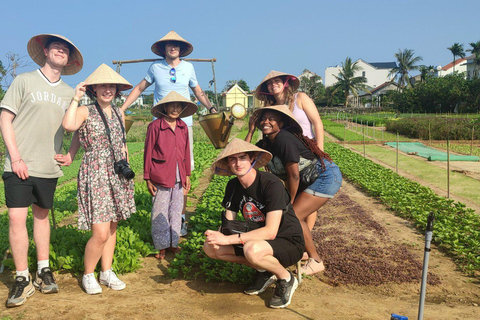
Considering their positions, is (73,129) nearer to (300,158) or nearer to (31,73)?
(31,73)

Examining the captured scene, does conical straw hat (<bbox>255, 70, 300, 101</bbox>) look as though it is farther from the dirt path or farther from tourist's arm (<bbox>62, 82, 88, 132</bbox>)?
the dirt path

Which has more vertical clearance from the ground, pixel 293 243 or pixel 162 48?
pixel 162 48

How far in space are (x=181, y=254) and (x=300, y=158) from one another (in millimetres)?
1505

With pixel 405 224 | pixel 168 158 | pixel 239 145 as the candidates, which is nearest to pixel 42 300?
pixel 168 158

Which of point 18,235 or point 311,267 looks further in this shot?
point 311,267

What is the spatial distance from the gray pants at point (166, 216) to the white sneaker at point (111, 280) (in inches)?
31.2

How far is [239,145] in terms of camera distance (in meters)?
3.39

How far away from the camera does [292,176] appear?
3695 millimetres

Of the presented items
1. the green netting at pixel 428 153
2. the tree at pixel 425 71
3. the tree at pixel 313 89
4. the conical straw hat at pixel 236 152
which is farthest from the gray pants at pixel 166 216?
the tree at pixel 313 89

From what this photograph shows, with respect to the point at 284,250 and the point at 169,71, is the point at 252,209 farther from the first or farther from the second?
the point at 169,71

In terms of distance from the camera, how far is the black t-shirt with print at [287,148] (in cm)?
365

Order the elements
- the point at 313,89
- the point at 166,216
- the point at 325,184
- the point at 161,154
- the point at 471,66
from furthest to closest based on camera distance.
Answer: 1. the point at 313,89
2. the point at 471,66
3. the point at 166,216
4. the point at 161,154
5. the point at 325,184

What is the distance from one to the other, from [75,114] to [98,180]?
1.82 feet

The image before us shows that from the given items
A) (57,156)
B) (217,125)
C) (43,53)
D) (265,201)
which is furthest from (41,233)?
(217,125)
